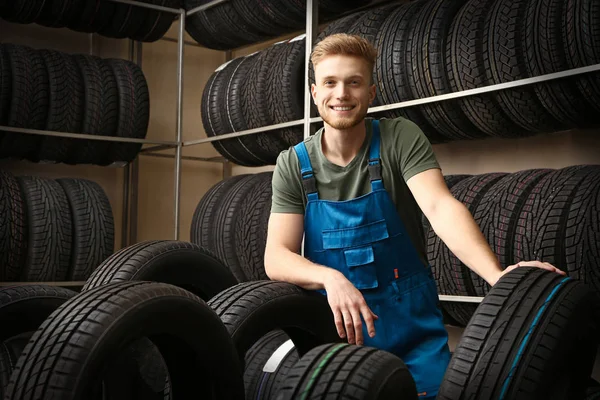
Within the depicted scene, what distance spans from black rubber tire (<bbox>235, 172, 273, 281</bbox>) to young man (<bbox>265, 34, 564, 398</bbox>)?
1986 millimetres

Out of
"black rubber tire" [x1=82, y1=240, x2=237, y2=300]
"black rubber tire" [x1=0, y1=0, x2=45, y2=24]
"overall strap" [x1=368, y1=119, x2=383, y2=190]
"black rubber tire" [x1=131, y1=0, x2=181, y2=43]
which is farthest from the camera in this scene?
"black rubber tire" [x1=131, y1=0, x2=181, y2=43]

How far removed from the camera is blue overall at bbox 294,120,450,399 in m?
2.40

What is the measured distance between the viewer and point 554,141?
12.8ft

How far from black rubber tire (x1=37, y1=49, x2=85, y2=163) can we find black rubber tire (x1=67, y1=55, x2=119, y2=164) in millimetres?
41

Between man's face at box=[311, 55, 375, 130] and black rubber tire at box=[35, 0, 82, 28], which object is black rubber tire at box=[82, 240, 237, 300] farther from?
black rubber tire at box=[35, 0, 82, 28]

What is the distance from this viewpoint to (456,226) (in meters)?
2.24

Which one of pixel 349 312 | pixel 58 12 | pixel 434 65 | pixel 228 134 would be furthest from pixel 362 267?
pixel 58 12

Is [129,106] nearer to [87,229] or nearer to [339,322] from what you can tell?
[87,229]

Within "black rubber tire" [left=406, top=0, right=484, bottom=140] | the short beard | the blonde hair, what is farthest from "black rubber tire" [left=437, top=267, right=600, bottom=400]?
"black rubber tire" [left=406, top=0, right=484, bottom=140]

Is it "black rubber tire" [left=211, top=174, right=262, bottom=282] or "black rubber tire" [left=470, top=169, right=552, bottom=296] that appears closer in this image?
"black rubber tire" [left=470, top=169, right=552, bottom=296]

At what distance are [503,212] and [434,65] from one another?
0.82 m

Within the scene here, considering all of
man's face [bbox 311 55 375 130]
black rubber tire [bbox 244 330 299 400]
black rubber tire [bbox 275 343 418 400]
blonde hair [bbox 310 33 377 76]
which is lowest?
black rubber tire [bbox 244 330 299 400]

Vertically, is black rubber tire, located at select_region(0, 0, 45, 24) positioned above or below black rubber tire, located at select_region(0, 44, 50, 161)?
above

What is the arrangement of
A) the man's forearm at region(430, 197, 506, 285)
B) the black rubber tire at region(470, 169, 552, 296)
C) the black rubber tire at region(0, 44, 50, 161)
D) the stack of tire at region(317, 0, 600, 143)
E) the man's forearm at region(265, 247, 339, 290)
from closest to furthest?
the man's forearm at region(430, 197, 506, 285), the man's forearm at region(265, 247, 339, 290), the stack of tire at region(317, 0, 600, 143), the black rubber tire at region(470, 169, 552, 296), the black rubber tire at region(0, 44, 50, 161)
